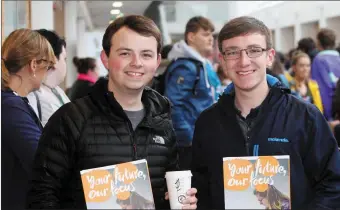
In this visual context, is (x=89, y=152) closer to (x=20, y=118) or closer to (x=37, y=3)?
(x=20, y=118)

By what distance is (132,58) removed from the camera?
1945 mm

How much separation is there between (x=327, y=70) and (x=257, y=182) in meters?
4.36

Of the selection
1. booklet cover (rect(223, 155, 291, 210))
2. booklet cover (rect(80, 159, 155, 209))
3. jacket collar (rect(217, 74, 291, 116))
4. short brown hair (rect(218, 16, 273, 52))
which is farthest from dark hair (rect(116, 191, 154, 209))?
Result: short brown hair (rect(218, 16, 273, 52))

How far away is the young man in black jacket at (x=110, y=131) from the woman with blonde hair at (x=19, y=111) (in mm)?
363

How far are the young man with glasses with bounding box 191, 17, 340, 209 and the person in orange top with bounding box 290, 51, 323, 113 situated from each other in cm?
388

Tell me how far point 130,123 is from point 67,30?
33.9 feet

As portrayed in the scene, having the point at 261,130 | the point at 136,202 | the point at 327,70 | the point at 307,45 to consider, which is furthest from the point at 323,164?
the point at 307,45

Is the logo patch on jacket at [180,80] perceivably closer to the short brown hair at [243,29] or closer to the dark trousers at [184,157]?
the dark trousers at [184,157]

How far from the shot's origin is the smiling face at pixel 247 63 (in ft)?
6.53

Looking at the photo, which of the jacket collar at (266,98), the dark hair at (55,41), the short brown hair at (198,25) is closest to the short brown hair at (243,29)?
the jacket collar at (266,98)

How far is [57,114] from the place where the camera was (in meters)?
2.01

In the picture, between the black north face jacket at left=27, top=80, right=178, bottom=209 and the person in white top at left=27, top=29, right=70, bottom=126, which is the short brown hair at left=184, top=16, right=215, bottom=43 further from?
the black north face jacket at left=27, top=80, right=178, bottom=209

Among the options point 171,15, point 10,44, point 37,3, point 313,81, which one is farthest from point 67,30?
point 10,44

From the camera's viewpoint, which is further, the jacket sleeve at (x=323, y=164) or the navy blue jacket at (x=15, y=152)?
the navy blue jacket at (x=15, y=152)
